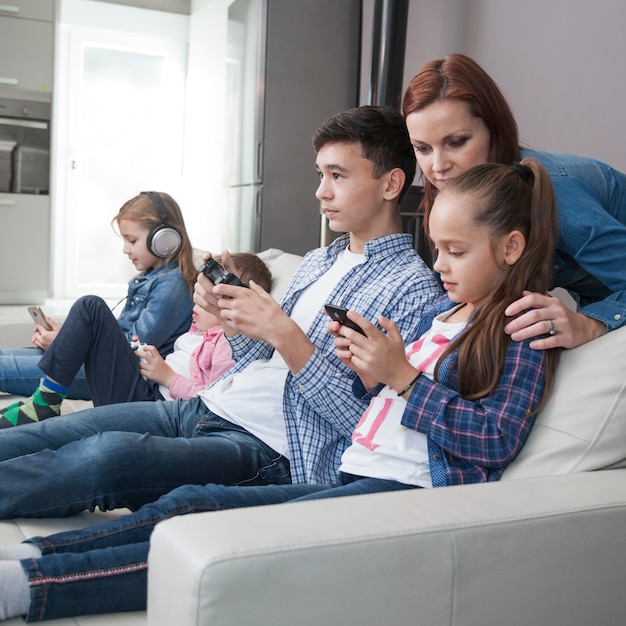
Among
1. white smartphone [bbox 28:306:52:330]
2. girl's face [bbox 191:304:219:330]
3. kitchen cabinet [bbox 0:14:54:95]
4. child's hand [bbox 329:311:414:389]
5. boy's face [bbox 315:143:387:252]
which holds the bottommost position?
white smartphone [bbox 28:306:52:330]

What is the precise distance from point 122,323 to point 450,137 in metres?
1.42

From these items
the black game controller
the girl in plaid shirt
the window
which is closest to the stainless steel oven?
the window

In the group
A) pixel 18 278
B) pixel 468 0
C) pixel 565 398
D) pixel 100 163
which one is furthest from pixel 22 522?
pixel 100 163

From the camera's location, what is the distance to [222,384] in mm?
1645

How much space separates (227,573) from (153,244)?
1773mm

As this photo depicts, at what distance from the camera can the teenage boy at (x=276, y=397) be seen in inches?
54.7

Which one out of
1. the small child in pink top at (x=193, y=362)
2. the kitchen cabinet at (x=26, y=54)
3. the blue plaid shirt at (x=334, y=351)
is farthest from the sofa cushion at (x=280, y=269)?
the kitchen cabinet at (x=26, y=54)

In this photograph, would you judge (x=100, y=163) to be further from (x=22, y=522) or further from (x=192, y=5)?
(x=22, y=522)

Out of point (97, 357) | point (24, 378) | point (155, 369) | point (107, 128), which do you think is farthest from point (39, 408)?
point (107, 128)

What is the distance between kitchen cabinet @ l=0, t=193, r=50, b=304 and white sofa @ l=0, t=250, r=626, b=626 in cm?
519

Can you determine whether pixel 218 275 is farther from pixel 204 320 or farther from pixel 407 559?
pixel 407 559

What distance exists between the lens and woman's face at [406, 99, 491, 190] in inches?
56.4

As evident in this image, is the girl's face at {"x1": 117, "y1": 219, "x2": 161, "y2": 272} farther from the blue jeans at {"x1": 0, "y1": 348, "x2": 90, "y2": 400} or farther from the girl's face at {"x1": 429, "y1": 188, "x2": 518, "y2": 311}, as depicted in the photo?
the girl's face at {"x1": 429, "y1": 188, "x2": 518, "y2": 311}

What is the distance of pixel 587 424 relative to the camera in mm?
1183
